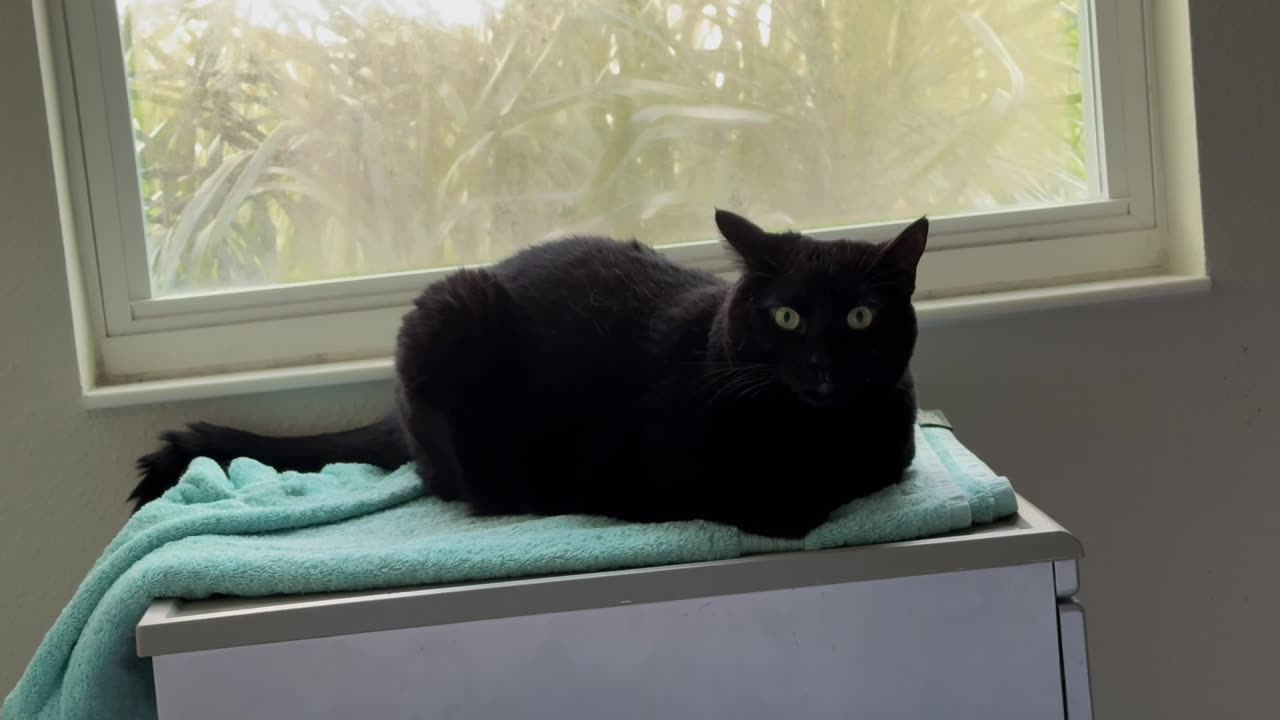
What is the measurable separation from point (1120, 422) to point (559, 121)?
0.90m

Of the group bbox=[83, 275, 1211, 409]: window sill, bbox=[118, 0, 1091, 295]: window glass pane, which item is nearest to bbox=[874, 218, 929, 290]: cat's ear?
bbox=[83, 275, 1211, 409]: window sill

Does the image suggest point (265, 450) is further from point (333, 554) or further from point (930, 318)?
point (930, 318)

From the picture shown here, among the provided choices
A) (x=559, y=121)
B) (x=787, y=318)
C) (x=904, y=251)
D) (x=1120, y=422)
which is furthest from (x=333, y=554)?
(x=1120, y=422)

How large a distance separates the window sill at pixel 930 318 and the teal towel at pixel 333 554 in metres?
0.40

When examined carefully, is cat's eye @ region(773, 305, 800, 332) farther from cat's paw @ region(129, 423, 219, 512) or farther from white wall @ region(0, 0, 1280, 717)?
cat's paw @ region(129, 423, 219, 512)

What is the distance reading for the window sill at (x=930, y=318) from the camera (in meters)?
1.45

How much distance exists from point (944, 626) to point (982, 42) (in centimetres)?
104

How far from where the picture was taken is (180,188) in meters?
1.56

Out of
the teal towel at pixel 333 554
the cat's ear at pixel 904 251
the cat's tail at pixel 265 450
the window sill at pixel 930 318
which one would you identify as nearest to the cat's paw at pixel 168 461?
the cat's tail at pixel 265 450

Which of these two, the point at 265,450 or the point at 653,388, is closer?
the point at 653,388

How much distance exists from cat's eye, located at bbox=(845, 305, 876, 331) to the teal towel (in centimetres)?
15

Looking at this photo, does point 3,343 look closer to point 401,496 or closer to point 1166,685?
point 401,496

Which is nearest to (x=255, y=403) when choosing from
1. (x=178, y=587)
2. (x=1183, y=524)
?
(x=178, y=587)

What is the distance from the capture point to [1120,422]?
150cm
